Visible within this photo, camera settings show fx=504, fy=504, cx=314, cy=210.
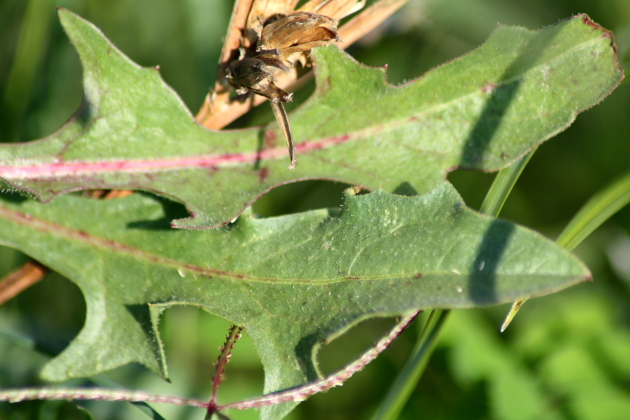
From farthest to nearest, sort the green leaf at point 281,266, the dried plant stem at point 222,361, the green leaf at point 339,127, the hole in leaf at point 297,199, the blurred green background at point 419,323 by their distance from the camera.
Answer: the hole in leaf at point 297,199 < the blurred green background at point 419,323 < the green leaf at point 339,127 < the dried plant stem at point 222,361 < the green leaf at point 281,266

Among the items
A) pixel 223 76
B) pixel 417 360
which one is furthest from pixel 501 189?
pixel 223 76

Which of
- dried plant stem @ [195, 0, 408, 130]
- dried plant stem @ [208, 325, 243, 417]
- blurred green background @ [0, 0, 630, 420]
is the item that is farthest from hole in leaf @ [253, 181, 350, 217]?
dried plant stem @ [208, 325, 243, 417]

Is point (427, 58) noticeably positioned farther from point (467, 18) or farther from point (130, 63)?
point (130, 63)

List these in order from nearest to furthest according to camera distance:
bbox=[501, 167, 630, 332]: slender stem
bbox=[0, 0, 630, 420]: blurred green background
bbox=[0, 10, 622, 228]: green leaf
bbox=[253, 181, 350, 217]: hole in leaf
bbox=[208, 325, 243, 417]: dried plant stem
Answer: bbox=[208, 325, 243, 417]: dried plant stem → bbox=[0, 10, 622, 228]: green leaf → bbox=[501, 167, 630, 332]: slender stem → bbox=[0, 0, 630, 420]: blurred green background → bbox=[253, 181, 350, 217]: hole in leaf

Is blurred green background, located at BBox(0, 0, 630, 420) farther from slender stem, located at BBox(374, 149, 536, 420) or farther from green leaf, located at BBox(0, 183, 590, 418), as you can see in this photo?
slender stem, located at BBox(374, 149, 536, 420)

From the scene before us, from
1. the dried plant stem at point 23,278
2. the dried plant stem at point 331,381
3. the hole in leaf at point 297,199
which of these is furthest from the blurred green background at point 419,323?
the dried plant stem at point 331,381

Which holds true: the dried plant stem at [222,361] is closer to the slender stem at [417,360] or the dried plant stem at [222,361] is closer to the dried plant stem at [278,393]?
the dried plant stem at [278,393]

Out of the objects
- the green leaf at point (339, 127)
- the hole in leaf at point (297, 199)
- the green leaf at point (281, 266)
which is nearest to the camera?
the green leaf at point (281, 266)
